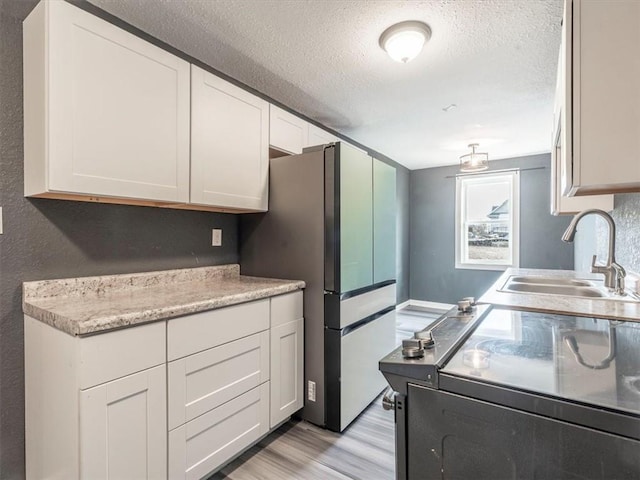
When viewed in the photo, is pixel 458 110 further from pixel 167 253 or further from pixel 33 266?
pixel 33 266

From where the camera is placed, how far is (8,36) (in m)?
1.43

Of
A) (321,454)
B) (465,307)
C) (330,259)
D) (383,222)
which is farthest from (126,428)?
(383,222)

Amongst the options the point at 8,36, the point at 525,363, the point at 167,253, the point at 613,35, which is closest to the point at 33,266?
the point at 167,253

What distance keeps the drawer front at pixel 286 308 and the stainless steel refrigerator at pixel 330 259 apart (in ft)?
0.21

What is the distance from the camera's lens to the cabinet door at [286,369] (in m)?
1.89

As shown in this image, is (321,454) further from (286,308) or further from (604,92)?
(604,92)

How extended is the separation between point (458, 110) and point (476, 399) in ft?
9.48

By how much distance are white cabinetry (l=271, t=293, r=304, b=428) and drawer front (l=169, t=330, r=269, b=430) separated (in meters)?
0.09

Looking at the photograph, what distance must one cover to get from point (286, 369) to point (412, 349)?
1.33 meters

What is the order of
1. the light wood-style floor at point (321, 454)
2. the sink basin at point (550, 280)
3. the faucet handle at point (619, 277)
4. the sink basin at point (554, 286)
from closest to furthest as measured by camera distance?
the faucet handle at point (619, 277)
the light wood-style floor at point (321, 454)
the sink basin at point (554, 286)
the sink basin at point (550, 280)

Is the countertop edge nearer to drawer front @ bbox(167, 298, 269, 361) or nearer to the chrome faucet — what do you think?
drawer front @ bbox(167, 298, 269, 361)

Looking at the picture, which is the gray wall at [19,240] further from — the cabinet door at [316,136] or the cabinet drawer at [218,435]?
the cabinet door at [316,136]

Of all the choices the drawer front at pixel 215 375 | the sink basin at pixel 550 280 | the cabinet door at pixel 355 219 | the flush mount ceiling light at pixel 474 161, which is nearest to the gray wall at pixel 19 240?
the drawer front at pixel 215 375

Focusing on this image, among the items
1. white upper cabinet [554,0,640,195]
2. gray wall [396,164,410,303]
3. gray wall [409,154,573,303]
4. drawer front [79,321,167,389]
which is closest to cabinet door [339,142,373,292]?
drawer front [79,321,167,389]
